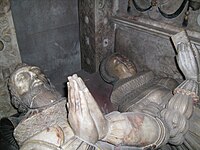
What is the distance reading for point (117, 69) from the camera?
2.56 m

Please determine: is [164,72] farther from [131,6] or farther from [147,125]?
[147,125]

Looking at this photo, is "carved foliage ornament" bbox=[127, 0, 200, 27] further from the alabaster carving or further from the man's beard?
the man's beard

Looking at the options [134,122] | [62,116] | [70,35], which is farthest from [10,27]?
[134,122]

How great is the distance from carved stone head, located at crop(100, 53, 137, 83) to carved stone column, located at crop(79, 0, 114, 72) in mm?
379

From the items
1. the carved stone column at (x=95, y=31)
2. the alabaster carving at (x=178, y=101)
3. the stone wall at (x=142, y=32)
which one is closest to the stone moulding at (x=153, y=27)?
the stone wall at (x=142, y=32)

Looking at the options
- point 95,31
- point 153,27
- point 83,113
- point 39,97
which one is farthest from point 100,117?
point 95,31

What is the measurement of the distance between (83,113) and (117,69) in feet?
4.90

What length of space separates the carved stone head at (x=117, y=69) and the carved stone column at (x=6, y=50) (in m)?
0.98

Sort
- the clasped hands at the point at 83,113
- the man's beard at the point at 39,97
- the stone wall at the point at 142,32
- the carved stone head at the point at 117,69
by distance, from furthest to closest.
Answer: the carved stone head at the point at 117,69 → the stone wall at the point at 142,32 → the man's beard at the point at 39,97 → the clasped hands at the point at 83,113

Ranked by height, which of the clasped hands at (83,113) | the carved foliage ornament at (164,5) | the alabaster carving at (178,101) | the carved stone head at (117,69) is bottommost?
the carved stone head at (117,69)

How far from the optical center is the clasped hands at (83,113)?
1.10m

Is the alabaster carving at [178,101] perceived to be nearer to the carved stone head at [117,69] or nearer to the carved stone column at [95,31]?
the carved stone head at [117,69]

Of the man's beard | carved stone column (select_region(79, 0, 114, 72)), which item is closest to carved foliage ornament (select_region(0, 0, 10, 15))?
the man's beard

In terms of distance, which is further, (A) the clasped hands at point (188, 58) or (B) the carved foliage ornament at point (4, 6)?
(B) the carved foliage ornament at point (4, 6)
